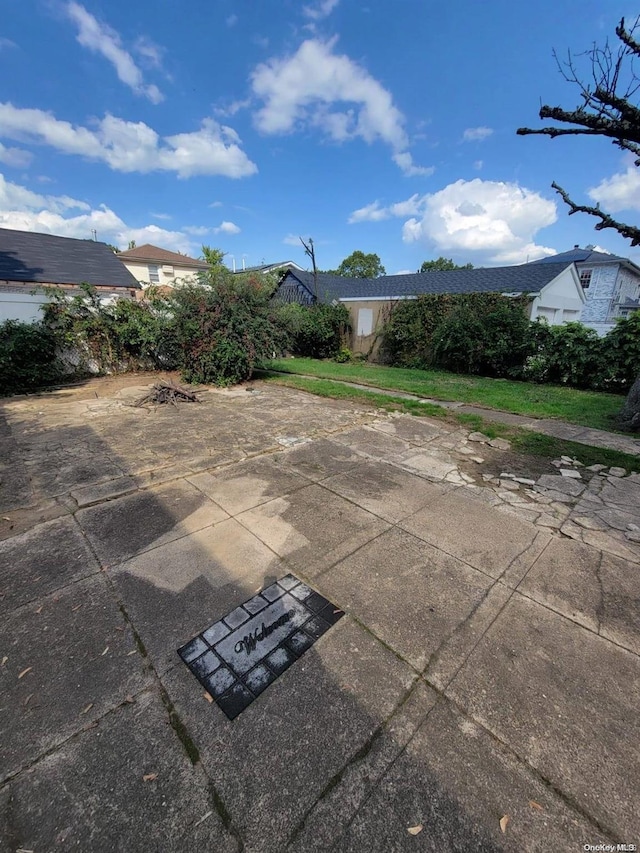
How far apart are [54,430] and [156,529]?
3522 mm

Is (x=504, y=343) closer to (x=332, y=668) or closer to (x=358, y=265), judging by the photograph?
(x=332, y=668)

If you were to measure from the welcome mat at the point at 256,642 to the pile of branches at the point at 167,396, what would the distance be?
5.34 m

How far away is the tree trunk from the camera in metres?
5.34

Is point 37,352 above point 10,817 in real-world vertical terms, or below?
above

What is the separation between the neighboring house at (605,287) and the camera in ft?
65.1

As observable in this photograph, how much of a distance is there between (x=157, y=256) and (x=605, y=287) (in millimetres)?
30060

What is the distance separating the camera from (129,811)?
117cm

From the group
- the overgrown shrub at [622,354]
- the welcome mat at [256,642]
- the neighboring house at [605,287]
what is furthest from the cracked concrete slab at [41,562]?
the neighboring house at [605,287]

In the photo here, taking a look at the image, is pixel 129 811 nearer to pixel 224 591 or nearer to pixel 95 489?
pixel 224 591

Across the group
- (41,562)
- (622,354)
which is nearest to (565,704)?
(41,562)

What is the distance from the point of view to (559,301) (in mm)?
12914

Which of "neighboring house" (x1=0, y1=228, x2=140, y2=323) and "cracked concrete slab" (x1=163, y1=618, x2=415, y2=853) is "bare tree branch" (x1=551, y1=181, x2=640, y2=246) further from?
"neighboring house" (x1=0, y1=228, x2=140, y2=323)

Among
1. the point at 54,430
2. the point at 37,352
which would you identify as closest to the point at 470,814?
the point at 54,430

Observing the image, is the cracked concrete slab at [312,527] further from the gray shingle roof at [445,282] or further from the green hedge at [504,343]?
the gray shingle roof at [445,282]
